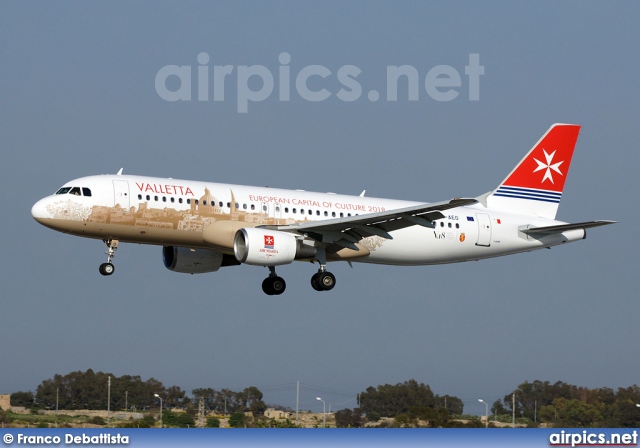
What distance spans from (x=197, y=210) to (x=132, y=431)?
10263 millimetres

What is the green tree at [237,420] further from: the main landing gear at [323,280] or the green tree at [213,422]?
the main landing gear at [323,280]

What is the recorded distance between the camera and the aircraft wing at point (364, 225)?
58.3 metres

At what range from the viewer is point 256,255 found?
193ft

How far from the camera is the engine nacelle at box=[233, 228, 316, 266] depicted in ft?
193

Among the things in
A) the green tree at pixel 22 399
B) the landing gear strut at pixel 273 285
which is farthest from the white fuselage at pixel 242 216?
the green tree at pixel 22 399

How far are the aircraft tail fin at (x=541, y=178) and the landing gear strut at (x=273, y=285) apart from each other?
10.6 meters

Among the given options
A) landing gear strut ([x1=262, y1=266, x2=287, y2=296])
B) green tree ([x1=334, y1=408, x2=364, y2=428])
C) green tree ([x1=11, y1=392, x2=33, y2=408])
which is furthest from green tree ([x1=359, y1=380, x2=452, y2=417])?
green tree ([x1=11, y1=392, x2=33, y2=408])

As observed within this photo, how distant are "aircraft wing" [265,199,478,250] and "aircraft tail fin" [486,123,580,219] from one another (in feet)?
26.6

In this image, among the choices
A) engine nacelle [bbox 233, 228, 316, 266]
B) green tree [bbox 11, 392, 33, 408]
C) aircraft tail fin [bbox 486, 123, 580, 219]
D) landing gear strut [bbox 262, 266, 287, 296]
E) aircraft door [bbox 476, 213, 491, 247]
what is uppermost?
aircraft tail fin [bbox 486, 123, 580, 219]

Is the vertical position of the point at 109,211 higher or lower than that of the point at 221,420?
higher

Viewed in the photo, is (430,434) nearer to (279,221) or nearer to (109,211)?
(279,221)

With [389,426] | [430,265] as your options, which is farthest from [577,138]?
[389,426]

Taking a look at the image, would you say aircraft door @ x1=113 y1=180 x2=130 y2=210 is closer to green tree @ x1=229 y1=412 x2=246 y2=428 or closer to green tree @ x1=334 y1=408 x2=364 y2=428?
green tree @ x1=229 y1=412 x2=246 y2=428

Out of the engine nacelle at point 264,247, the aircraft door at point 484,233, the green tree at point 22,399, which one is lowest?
the green tree at point 22,399
